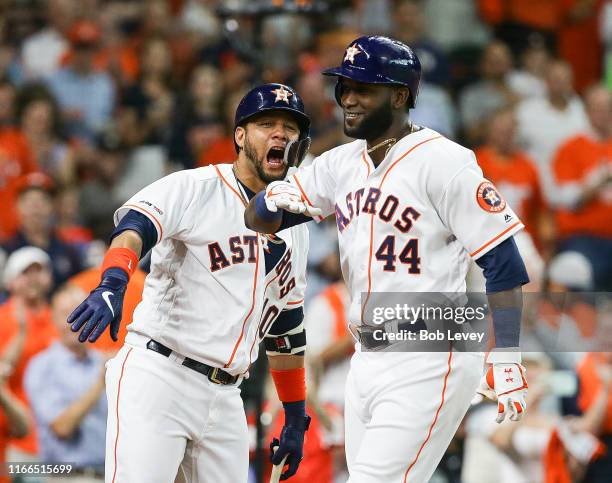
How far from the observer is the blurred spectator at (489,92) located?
1038 cm

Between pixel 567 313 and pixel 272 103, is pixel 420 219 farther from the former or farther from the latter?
pixel 567 313

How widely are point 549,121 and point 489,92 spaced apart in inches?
25.8

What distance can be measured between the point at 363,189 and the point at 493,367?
83 centimetres

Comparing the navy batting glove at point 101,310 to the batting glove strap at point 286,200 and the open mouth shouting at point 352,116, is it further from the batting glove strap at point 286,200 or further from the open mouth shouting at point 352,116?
the open mouth shouting at point 352,116

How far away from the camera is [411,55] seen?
449cm

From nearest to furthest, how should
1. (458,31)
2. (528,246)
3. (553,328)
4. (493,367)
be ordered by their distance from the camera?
(493,367)
(553,328)
(528,246)
(458,31)

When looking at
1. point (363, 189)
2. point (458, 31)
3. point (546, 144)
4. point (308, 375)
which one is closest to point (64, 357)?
point (308, 375)

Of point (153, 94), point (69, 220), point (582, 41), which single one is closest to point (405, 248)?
point (69, 220)

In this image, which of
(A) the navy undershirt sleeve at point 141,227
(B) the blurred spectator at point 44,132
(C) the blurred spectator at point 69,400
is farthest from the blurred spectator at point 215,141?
(A) the navy undershirt sleeve at point 141,227

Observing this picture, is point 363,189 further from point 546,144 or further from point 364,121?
point 546,144

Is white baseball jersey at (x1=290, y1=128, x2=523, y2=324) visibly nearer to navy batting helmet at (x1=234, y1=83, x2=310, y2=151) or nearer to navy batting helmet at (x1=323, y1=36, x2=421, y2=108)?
navy batting helmet at (x1=323, y1=36, x2=421, y2=108)

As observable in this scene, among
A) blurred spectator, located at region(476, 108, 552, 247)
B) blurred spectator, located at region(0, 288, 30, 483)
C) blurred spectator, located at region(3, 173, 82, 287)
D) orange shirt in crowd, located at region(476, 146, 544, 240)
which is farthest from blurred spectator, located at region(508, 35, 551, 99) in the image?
blurred spectator, located at region(0, 288, 30, 483)

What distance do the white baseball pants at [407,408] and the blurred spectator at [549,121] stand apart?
19.4ft

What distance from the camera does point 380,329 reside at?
4.40 m
